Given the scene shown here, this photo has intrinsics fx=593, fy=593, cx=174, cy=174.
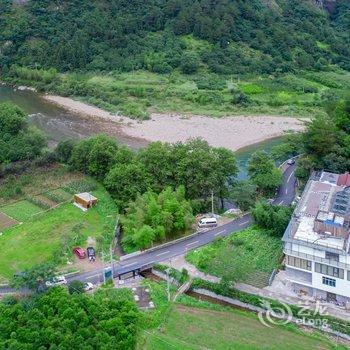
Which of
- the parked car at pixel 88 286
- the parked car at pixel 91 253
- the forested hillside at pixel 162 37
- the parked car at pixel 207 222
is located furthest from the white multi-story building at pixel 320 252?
the forested hillside at pixel 162 37

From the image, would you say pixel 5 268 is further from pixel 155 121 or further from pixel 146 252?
pixel 155 121

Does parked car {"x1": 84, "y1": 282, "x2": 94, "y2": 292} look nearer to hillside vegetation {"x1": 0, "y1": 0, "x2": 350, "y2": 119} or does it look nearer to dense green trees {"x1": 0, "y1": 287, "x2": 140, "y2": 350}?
dense green trees {"x1": 0, "y1": 287, "x2": 140, "y2": 350}

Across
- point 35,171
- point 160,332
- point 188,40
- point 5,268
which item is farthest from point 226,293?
point 188,40

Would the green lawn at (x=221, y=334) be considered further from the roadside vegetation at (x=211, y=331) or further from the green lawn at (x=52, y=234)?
the green lawn at (x=52, y=234)

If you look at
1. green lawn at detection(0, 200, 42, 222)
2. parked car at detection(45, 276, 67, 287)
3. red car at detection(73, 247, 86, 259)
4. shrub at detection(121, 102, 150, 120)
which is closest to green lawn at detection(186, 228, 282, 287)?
red car at detection(73, 247, 86, 259)

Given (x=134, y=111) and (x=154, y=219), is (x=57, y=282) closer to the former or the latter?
(x=154, y=219)

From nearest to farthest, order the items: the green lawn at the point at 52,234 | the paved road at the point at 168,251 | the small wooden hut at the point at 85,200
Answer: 1. the paved road at the point at 168,251
2. the green lawn at the point at 52,234
3. the small wooden hut at the point at 85,200

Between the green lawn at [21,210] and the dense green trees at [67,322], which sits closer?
the dense green trees at [67,322]
